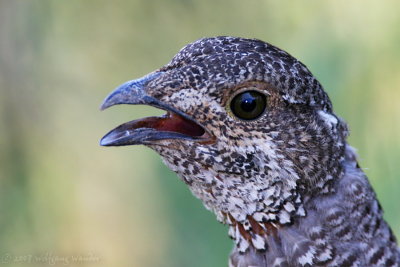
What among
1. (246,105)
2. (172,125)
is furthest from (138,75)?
(246,105)

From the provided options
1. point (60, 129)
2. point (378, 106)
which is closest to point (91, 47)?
point (60, 129)

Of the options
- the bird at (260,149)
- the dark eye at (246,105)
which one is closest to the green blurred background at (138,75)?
the bird at (260,149)

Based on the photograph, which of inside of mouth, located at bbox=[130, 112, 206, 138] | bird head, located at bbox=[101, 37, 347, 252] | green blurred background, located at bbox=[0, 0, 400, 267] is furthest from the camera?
green blurred background, located at bbox=[0, 0, 400, 267]

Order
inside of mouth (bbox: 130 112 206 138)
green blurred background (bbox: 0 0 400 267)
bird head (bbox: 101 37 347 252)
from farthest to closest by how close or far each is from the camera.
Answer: green blurred background (bbox: 0 0 400 267)
inside of mouth (bbox: 130 112 206 138)
bird head (bbox: 101 37 347 252)

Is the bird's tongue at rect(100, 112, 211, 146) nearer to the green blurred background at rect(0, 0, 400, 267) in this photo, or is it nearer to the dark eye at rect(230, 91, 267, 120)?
the dark eye at rect(230, 91, 267, 120)

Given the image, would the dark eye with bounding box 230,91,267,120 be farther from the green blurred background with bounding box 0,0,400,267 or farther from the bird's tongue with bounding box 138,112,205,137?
the green blurred background with bounding box 0,0,400,267

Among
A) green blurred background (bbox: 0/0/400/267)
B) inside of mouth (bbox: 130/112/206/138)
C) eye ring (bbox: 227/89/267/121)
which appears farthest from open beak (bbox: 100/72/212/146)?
green blurred background (bbox: 0/0/400/267)

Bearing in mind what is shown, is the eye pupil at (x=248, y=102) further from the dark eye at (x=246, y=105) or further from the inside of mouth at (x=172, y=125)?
the inside of mouth at (x=172, y=125)

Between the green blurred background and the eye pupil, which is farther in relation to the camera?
the green blurred background

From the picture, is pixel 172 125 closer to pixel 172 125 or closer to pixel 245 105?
pixel 172 125
